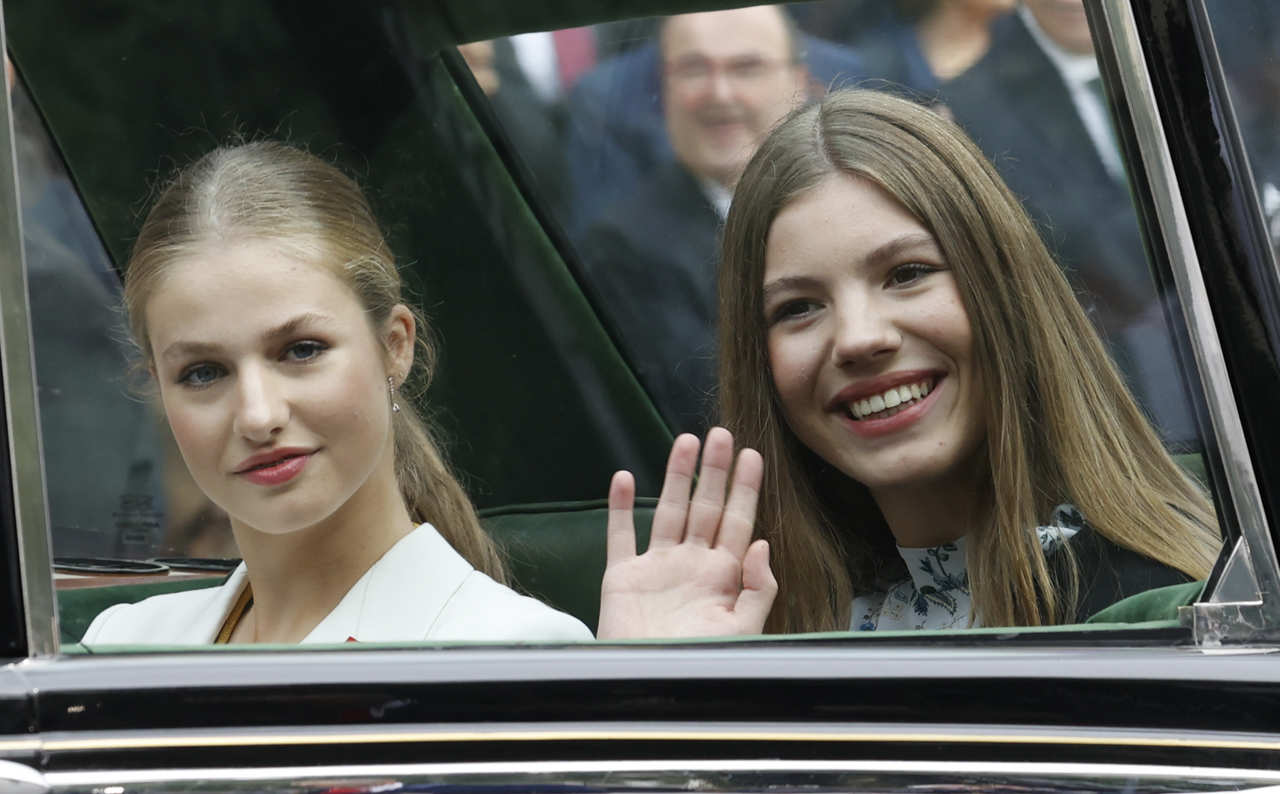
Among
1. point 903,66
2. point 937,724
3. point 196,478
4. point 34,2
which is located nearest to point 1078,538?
point 937,724

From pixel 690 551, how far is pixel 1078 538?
393 mm

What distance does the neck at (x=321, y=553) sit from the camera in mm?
1601

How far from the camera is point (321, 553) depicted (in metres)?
1.67

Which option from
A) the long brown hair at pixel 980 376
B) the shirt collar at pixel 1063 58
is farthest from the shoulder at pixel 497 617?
the shirt collar at pixel 1063 58

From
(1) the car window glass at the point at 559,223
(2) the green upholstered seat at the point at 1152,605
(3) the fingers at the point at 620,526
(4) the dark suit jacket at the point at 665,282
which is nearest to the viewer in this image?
(2) the green upholstered seat at the point at 1152,605

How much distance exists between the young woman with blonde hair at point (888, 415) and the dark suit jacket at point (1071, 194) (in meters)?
0.03

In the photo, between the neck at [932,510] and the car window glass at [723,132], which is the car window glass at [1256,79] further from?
the neck at [932,510]

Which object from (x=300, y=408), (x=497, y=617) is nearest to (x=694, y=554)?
(x=497, y=617)

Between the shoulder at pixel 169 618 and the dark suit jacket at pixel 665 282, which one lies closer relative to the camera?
the shoulder at pixel 169 618

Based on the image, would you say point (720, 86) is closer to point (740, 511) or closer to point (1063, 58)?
point (1063, 58)

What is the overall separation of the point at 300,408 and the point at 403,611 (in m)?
0.25

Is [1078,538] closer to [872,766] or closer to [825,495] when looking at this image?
[825,495]

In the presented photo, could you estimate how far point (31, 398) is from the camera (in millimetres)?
1213

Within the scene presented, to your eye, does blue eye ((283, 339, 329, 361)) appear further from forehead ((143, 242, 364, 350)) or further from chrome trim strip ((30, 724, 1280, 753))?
chrome trim strip ((30, 724, 1280, 753))
